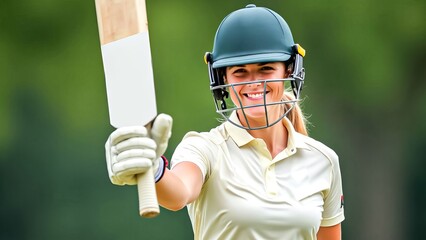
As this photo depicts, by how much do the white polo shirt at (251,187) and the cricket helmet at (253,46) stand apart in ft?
0.29

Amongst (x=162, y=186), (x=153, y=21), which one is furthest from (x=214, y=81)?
(x=153, y=21)

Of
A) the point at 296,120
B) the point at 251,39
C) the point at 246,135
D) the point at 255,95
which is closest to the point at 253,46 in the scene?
the point at 251,39

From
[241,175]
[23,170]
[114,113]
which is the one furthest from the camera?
[23,170]

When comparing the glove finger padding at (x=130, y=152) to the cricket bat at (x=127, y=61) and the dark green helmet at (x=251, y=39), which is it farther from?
the dark green helmet at (x=251, y=39)

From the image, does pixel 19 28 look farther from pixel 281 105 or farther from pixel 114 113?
pixel 114 113

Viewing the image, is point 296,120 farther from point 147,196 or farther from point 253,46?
point 147,196

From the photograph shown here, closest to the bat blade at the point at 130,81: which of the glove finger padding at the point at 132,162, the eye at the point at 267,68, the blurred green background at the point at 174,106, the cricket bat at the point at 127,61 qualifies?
the cricket bat at the point at 127,61

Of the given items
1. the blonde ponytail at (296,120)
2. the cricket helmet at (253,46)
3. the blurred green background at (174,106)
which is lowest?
the blurred green background at (174,106)

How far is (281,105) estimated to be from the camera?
127 inches

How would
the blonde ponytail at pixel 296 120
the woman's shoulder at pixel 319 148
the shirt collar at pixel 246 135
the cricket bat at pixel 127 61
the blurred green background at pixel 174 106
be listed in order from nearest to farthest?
the cricket bat at pixel 127 61, the shirt collar at pixel 246 135, the woman's shoulder at pixel 319 148, the blonde ponytail at pixel 296 120, the blurred green background at pixel 174 106

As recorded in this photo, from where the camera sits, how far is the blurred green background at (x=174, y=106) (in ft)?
19.0

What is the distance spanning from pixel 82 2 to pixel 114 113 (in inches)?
138

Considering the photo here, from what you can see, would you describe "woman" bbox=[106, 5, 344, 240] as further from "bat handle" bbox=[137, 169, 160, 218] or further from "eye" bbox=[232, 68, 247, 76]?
"bat handle" bbox=[137, 169, 160, 218]

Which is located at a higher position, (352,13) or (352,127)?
(352,13)
